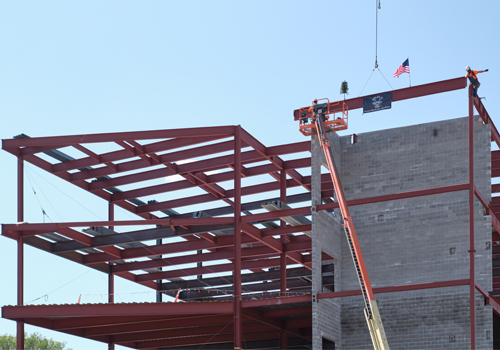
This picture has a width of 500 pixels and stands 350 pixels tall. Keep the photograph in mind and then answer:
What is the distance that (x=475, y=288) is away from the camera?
3606 centimetres

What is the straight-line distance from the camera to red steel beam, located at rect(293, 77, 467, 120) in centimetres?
3888

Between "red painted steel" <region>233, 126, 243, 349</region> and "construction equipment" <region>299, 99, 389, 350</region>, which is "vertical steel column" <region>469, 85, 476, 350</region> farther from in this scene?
"red painted steel" <region>233, 126, 243, 349</region>

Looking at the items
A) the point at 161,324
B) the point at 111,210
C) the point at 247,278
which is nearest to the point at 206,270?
the point at 247,278

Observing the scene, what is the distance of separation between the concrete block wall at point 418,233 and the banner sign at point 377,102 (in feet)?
6.46

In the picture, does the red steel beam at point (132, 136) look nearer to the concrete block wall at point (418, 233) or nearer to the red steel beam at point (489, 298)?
the concrete block wall at point (418, 233)

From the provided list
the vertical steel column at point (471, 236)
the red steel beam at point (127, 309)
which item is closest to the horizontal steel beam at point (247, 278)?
the red steel beam at point (127, 309)

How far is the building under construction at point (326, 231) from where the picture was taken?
37812 millimetres

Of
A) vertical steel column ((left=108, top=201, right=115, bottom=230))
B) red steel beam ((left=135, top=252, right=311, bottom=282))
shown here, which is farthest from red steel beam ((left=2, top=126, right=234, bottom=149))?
red steel beam ((left=135, top=252, right=311, bottom=282))

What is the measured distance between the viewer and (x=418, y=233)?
1572 inches

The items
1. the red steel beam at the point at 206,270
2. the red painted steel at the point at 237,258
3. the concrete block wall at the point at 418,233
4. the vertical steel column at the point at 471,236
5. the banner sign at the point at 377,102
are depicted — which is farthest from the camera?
the red steel beam at the point at 206,270

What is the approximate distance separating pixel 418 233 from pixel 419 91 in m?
6.89

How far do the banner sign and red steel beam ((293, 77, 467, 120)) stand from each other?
21 centimetres

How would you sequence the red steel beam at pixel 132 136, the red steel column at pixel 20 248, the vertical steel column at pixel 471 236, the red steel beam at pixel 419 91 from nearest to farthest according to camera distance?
the vertical steel column at pixel 471 236
the red steel beam at pixel 419 91
the red steel column at pixel 20 248
the red steel beam at pixel 132 136

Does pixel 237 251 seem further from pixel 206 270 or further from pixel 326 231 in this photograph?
pixel 206 270
